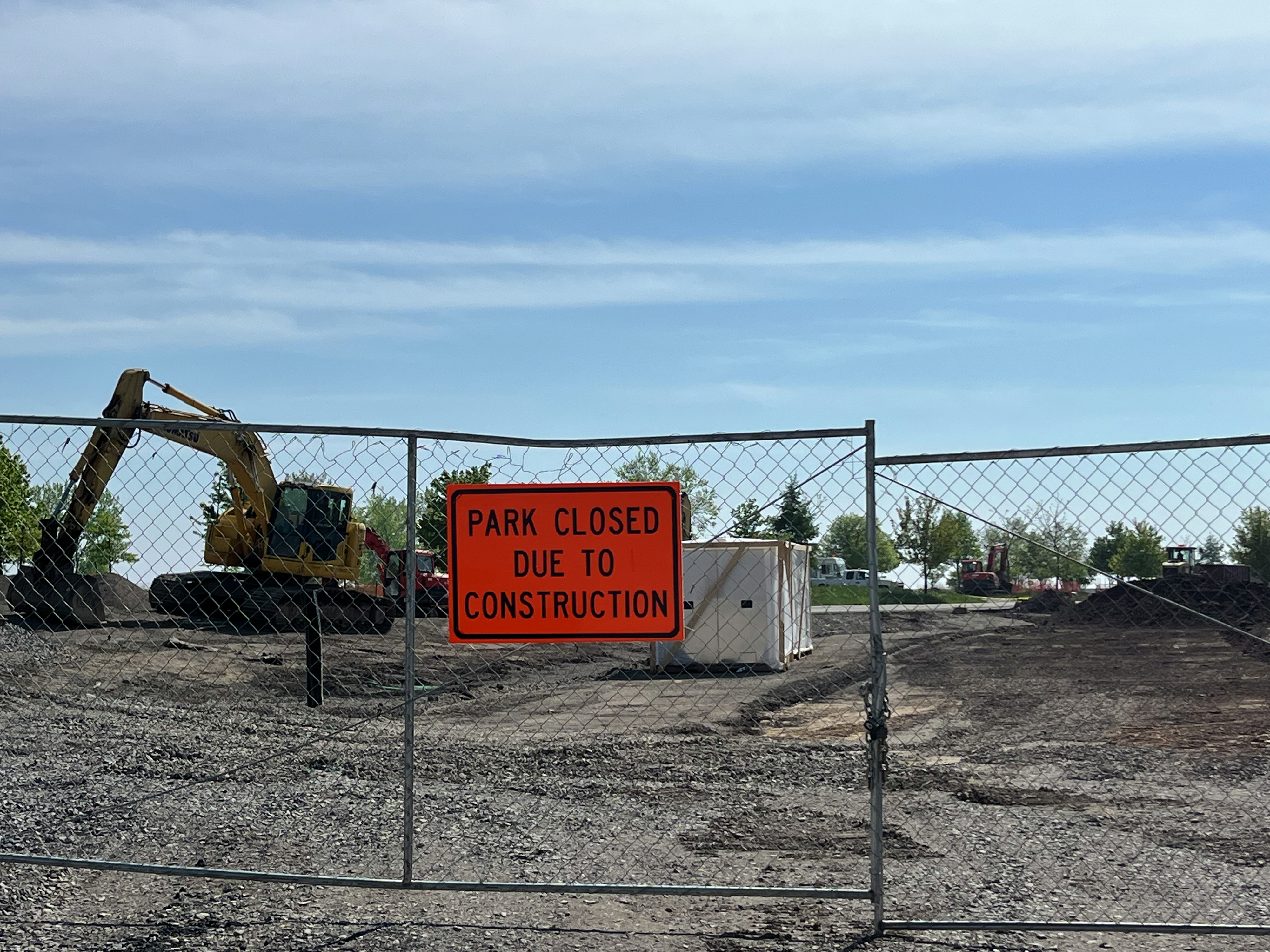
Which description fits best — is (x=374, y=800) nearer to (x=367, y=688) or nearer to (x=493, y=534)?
(x=493, y=534)

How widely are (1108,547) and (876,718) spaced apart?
2.45 metres

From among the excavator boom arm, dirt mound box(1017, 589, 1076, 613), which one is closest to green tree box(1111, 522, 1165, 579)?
the excavator boom arm

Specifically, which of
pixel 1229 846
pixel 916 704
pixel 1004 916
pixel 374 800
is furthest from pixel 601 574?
pixel 916 704

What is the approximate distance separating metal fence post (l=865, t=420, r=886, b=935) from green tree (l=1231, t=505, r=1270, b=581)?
1821 mm

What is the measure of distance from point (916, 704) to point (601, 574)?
12774 millimetres

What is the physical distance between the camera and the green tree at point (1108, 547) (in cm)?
593

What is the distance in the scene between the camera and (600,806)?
882 centimetres

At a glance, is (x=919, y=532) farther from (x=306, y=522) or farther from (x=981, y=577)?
(x=981, y=577)

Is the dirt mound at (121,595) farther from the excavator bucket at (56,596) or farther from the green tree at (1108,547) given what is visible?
the green tree at (1108,547)

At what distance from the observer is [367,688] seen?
699 inches

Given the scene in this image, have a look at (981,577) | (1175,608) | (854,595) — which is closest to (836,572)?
(981,577)

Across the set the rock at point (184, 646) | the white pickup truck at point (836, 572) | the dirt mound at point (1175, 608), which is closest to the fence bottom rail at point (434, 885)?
the rock at point (184, 646)

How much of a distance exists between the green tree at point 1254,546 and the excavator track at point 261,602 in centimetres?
1843

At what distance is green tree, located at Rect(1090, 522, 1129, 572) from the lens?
19.4ft
